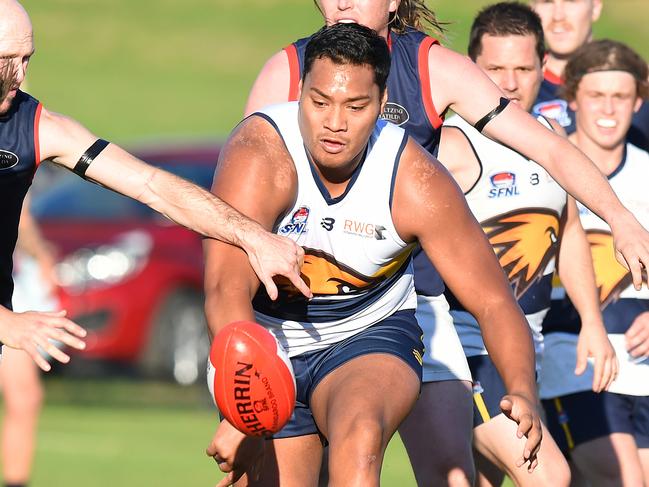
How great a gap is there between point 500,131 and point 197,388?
29.1 ft

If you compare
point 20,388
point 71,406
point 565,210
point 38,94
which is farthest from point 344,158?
point 38,94

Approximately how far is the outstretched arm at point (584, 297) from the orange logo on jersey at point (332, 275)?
1.51m

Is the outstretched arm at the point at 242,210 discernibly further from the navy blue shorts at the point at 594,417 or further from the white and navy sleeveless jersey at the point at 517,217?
the navy blue shorts at the point at 594,417

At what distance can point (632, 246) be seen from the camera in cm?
570

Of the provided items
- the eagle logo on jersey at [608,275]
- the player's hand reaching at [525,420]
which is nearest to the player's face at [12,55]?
the player's hand reaching at [525,420]

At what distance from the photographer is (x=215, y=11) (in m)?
49.7

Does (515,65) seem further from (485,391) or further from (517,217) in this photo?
(485,391)

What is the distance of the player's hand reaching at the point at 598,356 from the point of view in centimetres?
695

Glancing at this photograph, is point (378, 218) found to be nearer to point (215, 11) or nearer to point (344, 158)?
point (344, 158)

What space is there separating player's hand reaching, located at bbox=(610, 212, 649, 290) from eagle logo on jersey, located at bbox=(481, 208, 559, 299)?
121 centimetres

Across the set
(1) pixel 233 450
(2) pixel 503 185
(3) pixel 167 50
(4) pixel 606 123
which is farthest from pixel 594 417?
(3) pixel 167 50

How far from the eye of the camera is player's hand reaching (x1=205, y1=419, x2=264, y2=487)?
5430 millimetres

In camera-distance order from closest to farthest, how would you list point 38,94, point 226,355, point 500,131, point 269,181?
point 226,355, point 269,181, point 500,131, point 38,94

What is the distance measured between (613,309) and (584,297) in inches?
24.1
